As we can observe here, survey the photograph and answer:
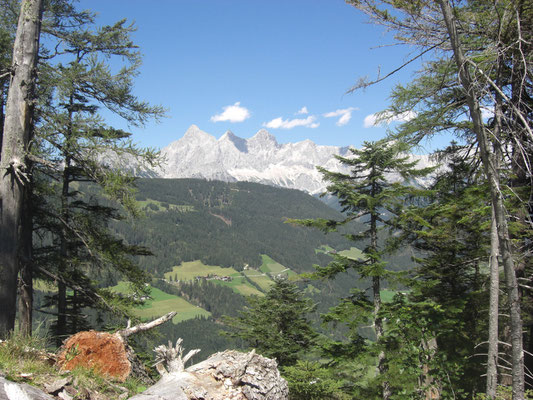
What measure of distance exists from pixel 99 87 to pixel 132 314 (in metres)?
5.75

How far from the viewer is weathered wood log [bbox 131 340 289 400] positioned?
436 centimetres

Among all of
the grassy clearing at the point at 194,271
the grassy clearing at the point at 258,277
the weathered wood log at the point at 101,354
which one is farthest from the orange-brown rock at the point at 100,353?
the grassy clearing at the point at 194,271

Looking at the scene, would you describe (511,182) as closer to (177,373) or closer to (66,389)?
(177,373)

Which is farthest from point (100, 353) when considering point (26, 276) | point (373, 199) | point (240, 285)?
point (240, 285)

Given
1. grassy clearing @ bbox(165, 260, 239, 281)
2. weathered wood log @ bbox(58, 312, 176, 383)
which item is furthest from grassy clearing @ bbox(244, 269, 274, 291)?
weathered wood log @ bbox(58, 312, 176, 383)

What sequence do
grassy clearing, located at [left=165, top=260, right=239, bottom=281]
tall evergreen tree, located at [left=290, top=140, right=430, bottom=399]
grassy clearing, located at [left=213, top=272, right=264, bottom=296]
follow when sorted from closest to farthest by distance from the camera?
tall evergreen tree, located at [left=290, top=140, right=430, bottom=399] → grassy clearing, located at [left=213, top=272, right=264, bottom=296] → grassy clearing, located at [left=165, top=260, right=239, bottom=281]

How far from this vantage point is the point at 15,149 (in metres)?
6.55

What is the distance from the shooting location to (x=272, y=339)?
712 inches

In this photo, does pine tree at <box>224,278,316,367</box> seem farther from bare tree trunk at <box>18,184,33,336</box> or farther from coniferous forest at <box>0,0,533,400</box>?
bare tree trunk at <box>18,184,33,336</box>

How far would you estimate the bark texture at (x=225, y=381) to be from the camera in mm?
4359

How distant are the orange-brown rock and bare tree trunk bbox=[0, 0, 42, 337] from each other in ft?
6.07

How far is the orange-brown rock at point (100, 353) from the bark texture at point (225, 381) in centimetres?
102

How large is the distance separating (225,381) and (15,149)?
582 centimetres

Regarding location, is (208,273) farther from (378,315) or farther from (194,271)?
(378,315)
